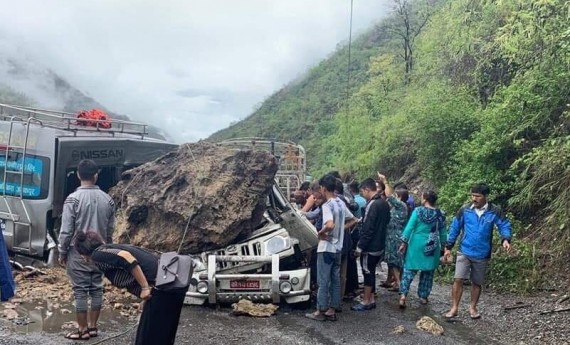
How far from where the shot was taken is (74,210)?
531 cm

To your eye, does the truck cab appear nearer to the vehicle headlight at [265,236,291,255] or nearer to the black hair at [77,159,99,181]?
the black hair at [77,159,99,181]

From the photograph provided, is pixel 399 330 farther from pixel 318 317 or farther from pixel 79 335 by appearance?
pixel 79 335

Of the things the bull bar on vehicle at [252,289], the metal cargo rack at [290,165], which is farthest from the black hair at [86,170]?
the metal cargo rack at [290,165]

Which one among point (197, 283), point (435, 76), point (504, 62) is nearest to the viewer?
point (197, 283)

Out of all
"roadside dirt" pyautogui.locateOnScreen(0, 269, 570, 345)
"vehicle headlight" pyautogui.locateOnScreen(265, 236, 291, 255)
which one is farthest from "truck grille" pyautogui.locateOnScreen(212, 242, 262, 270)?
"roadside dirt" pyautogui.locateOnScreen(0, 269, 570, 345)

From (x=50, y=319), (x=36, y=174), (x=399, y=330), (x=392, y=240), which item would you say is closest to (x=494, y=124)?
(x=392, y=240)

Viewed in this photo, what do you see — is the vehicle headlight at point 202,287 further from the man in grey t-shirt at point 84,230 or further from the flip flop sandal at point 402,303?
the flip flop sandal at point 402,303

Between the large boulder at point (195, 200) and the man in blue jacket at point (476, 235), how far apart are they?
245 centimetres

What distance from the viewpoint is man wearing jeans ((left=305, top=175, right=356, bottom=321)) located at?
6312 mm

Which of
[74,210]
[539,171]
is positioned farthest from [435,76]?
[74,210]

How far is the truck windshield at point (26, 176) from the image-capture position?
7234 mm

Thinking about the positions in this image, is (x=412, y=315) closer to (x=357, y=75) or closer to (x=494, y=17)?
(x=494, y=17)

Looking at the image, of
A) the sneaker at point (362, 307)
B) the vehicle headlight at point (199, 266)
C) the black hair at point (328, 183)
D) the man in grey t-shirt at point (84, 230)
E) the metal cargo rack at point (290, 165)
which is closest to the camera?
the man in grey t-shirt at point (84, 230)

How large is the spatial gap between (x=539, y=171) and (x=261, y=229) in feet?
14.9
